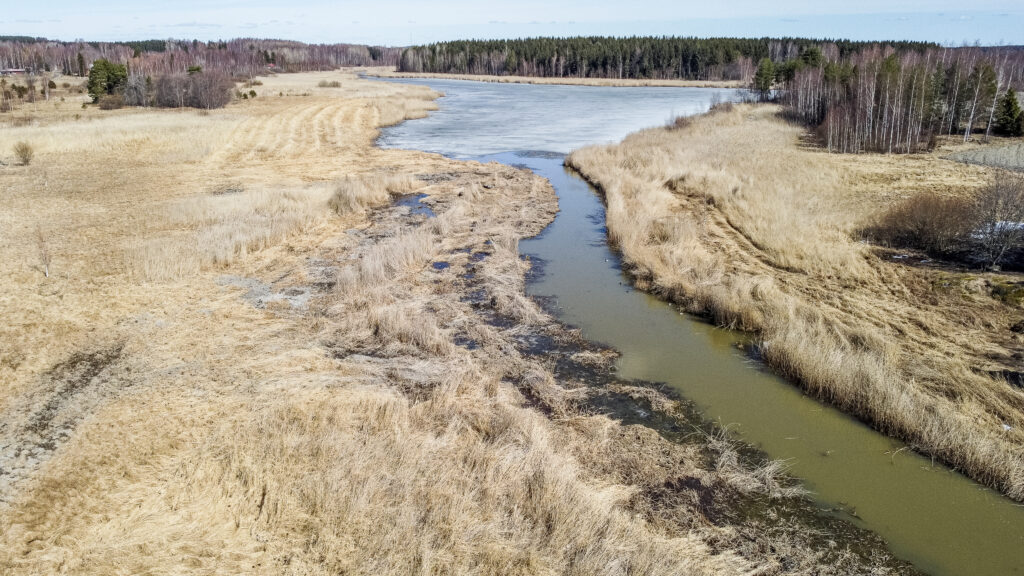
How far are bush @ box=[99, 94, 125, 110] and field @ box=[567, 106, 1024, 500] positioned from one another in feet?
128

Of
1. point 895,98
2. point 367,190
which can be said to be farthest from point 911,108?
point 367,190

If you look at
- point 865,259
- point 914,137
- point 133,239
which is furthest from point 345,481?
point 914,137

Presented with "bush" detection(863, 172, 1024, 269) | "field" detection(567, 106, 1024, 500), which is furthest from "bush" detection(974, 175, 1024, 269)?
"field" detection(567, 106, 1024, 500)

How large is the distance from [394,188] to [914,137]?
31.4 metres

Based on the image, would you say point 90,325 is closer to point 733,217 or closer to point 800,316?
point 800,316

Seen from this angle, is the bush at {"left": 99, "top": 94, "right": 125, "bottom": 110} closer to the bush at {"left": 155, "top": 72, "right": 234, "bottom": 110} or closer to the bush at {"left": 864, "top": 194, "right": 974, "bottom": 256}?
the bush at {"left": 155, "top": 72, "right": 234, "bottom": 110}

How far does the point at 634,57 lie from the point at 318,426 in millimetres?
121143

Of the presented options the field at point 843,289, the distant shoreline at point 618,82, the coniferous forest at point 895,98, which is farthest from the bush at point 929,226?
the distant shoreline at point 618,82

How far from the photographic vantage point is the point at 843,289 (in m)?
13.4

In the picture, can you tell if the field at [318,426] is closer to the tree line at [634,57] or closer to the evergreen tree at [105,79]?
the evergreen tree at [105,79]

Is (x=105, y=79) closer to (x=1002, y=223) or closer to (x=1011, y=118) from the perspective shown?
(x=1002, y=223)

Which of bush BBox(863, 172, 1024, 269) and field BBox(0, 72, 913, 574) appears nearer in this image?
field BBox(0, 72, 913, 574)

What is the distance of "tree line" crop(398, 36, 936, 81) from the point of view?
11031 centimetres

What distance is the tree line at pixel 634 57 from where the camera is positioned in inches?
4343
